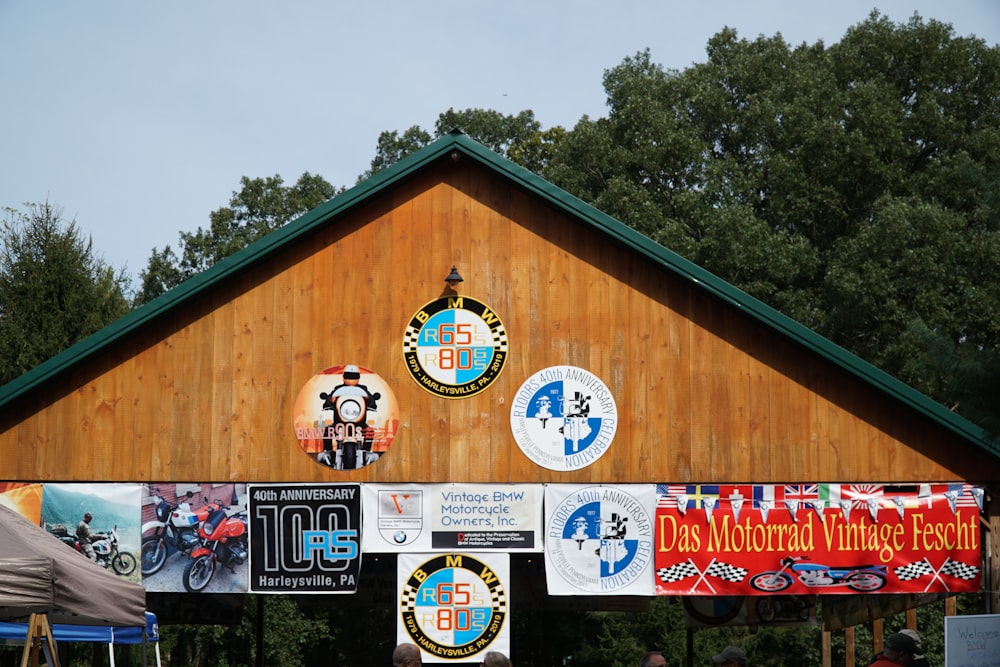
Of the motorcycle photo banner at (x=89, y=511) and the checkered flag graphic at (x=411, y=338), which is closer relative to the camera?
the motorcycle photo banner at (x=89, y=511)

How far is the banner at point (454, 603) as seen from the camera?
12688mm

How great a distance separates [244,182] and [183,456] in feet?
119

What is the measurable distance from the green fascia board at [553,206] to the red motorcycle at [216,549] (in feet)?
7.17

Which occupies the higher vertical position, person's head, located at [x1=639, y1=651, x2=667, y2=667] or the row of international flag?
the row of international flag

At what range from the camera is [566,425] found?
41.7ft

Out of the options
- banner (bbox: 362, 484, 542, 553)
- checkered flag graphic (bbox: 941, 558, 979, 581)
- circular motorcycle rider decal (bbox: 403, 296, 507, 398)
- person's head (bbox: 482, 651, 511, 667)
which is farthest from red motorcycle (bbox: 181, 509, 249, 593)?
checkered flag graphic (bbox: 941, 558, 979, 581)

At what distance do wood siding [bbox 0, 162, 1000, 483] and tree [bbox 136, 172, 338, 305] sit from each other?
102 ft

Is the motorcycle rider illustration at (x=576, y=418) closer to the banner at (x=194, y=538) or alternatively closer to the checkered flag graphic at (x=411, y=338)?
the checkered flag graphic at (x=411, y=338)

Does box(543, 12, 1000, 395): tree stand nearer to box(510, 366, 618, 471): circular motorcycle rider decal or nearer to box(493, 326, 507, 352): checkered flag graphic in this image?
box(510, 366, 618, 471): circular motorcycle rider decal

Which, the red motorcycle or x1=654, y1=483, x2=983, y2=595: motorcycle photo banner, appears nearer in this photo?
x1=654, y1=483, x2=983, y2=595: motorcycle photo banner

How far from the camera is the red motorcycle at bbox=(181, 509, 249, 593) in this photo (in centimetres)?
1275

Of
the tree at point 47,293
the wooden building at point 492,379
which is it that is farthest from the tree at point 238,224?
the wooden building at point 492,379

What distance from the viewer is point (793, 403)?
12664 millimetres

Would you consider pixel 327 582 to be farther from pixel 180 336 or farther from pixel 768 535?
pixel 768 535
